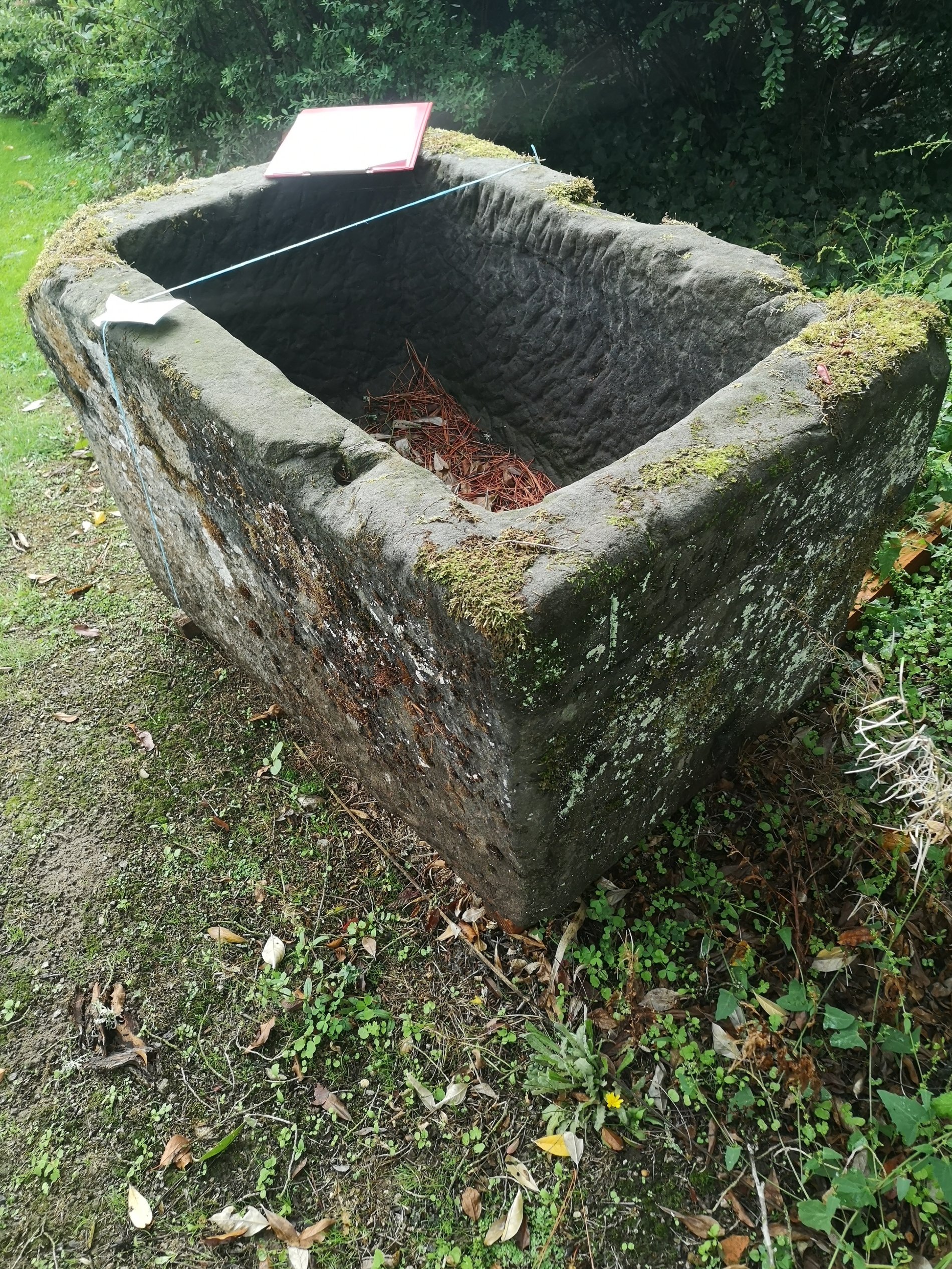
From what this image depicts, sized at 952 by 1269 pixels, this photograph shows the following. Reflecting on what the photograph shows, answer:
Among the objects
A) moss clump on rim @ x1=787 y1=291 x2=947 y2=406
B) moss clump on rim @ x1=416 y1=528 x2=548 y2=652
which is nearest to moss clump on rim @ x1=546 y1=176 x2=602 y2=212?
moss clump on rim @ x1=787 y1=291 x2=947 y2=406

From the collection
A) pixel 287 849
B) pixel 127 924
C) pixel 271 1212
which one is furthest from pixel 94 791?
pixel 271 1212

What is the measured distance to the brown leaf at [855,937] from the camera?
214cm

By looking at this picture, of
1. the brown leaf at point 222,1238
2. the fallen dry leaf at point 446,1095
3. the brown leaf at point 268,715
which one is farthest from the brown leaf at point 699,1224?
the brown leaf at point 268,715

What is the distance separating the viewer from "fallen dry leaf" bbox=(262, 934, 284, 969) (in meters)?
2.37

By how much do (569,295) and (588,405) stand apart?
0.34m

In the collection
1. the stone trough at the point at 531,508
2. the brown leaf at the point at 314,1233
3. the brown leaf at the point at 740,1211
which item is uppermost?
the stone trough at the point at 531,508

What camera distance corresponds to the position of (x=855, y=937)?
2.15 metres

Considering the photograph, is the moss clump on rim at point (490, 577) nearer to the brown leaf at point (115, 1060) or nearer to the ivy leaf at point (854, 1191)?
the ivy leaf at point (854, 1191)

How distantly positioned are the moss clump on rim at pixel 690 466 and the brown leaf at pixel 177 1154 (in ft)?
5.91

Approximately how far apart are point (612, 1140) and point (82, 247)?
109 inches

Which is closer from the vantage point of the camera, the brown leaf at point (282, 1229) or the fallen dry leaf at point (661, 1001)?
the brown leaf at point (282, 1229)

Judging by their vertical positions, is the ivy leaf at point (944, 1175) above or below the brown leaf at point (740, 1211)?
above

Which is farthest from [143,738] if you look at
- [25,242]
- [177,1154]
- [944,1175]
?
[25,242]

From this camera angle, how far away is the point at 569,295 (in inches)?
Result: 107
